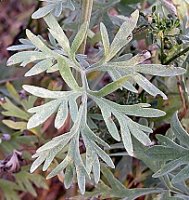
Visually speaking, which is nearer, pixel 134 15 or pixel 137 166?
pixel 134 15

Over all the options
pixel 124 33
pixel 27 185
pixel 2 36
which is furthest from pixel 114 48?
pixel 2 36

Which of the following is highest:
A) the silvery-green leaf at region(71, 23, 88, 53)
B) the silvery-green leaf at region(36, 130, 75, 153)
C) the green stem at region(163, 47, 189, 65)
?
the silvery-green leaf at region(71, 23, 88, 53)

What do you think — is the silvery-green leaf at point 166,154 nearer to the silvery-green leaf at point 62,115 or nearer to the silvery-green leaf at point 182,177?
the silvery-green leaf at point 182,177

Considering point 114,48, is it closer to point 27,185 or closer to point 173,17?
point 173,17

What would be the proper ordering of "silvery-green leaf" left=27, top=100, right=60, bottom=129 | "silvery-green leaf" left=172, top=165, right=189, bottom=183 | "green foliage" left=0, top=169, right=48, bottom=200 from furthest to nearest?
"green foliage" left=0, top=169, right=48, bottom=200 → "silvery-green leaf" left=172, top=165, right=189, bottom=183 → "silvery-green leaf" left=27, top=100, right=60, bottom=129

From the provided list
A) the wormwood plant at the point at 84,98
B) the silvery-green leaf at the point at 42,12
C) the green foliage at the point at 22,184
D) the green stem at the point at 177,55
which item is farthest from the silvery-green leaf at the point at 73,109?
the green foliage at the point at 22,184

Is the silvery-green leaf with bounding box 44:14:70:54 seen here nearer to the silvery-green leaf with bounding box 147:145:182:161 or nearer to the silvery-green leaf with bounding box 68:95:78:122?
the silvery-green leaf with bounding box 68:95:78:122

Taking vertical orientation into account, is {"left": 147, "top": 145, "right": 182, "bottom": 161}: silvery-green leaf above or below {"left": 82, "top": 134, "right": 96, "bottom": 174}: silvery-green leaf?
below

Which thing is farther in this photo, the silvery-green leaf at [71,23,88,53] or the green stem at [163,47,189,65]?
the green stem at [163,47,189,65]

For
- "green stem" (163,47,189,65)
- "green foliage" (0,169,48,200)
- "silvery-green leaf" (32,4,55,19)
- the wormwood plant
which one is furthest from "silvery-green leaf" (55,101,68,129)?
"green foliage" (0,169,48,200)

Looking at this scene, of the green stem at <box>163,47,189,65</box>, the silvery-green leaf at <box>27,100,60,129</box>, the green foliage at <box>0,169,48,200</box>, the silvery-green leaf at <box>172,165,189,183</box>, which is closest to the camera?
the silvery-green leaf at <box>27,100,60,129</box>
